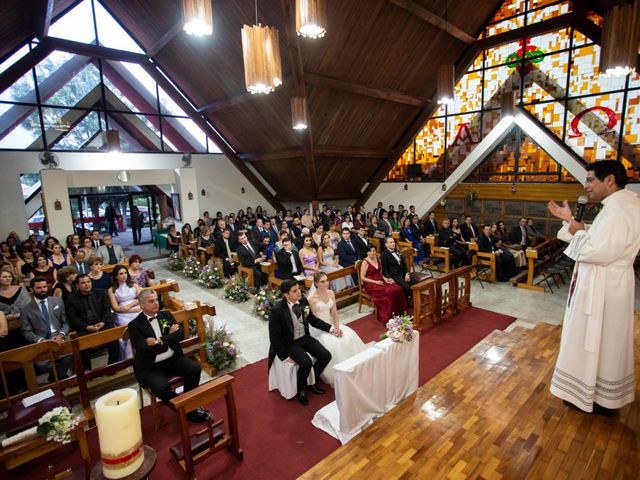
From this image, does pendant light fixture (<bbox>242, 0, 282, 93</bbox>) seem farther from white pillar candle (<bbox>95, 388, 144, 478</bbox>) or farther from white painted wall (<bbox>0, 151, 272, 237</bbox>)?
white painted wall (<bbox>0, 151, 272, 237</bbox>)

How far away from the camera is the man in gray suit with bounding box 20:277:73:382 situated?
3.84 metres

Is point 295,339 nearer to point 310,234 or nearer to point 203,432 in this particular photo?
point 203,432

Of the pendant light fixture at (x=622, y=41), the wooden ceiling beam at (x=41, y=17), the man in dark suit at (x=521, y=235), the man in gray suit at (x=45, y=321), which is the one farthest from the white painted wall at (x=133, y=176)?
the pendant light fixture at (x=622, y=41)

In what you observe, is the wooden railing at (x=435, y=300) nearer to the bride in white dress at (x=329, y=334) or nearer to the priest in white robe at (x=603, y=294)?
the bride in white dress at (x=329, y=334)

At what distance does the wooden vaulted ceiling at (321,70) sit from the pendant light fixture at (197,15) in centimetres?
363

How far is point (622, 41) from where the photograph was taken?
17.8 feet

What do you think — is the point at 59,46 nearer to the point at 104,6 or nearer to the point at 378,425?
the point at 104,6

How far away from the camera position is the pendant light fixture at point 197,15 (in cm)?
356

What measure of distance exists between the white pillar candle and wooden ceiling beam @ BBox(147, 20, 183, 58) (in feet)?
31.4

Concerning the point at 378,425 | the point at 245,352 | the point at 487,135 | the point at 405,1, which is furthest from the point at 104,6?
the point at 378,425

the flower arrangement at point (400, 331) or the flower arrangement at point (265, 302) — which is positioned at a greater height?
the flower arrangement at point (400, 331)

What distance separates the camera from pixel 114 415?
1197mm

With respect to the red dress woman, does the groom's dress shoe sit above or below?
below

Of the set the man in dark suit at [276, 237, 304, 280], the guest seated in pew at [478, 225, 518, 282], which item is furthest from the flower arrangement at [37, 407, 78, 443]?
the guest seated in pew at [478, 225, 518, 282]
